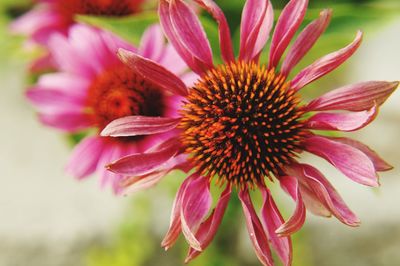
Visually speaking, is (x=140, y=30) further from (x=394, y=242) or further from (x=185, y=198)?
(x=394, y=242)

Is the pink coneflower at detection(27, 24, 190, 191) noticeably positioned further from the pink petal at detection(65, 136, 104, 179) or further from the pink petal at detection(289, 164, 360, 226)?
the pink petal at detection(289, 164, 360, 226)

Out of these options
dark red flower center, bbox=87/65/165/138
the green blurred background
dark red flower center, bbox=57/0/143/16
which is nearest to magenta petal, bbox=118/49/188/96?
dark red flower center, bbox=87/65/165/138

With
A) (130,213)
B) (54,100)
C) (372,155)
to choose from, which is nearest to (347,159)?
(372,155)

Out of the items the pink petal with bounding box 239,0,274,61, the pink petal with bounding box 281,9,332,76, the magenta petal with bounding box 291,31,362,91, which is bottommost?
the magenta petal with bounding box 291,31,362,91

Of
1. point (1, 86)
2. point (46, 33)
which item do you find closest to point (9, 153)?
point (1, 86)

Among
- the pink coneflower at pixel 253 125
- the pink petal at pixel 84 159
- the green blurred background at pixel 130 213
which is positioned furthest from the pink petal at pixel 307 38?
the green blurred background at pixel 130 213

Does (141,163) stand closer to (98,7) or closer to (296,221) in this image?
(296,221)

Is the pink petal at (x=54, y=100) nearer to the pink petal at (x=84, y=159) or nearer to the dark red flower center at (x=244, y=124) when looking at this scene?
the pink petal at (x=84, y=159)

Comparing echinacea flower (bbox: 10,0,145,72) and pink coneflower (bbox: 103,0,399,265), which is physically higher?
echinacea flower (bbox: 10,0,145,72)
